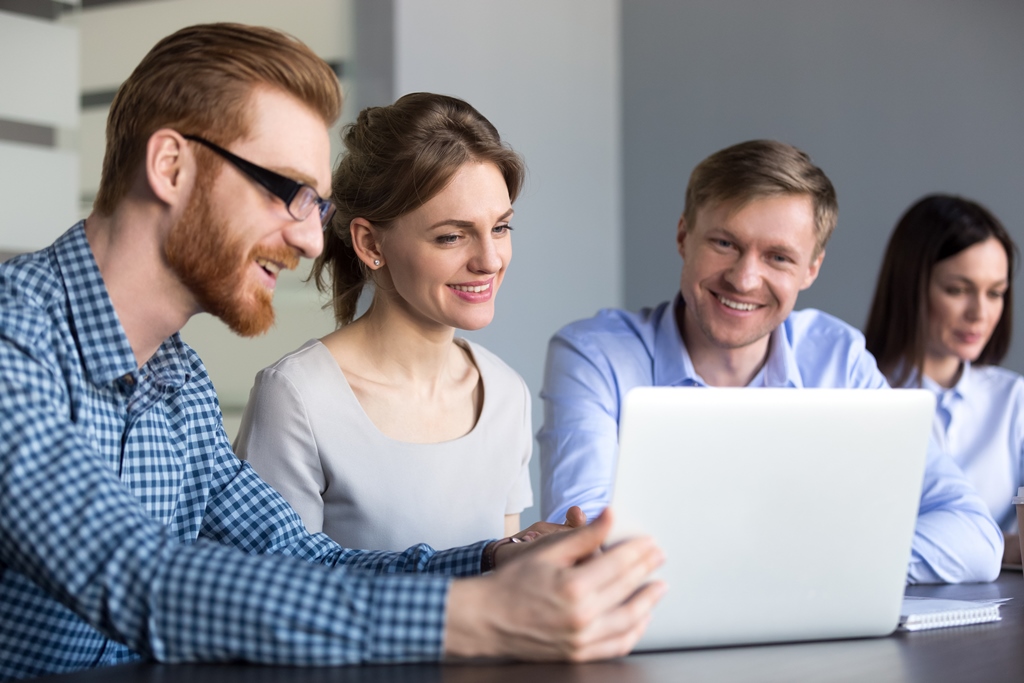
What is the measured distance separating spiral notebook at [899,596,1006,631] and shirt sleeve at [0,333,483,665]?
0.61 meters

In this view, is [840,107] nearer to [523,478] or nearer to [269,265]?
[523,478]

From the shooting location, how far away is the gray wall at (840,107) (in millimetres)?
3752

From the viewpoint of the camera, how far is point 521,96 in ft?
14.1

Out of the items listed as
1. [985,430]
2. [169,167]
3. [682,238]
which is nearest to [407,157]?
[169,167]

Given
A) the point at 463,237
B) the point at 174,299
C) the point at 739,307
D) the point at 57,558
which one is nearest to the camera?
the point at 57,558

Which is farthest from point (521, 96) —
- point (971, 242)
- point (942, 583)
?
point (942, 583)

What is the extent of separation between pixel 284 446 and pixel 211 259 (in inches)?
23.6

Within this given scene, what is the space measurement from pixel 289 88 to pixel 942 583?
1336 millimetres

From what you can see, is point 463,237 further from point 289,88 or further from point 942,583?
point 942,583

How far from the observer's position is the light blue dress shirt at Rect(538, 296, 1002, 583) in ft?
6.64

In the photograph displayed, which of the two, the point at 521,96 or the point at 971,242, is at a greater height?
the point at 521,96

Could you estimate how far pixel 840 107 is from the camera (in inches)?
161

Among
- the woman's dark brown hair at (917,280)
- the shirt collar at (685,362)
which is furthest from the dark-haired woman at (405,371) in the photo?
the woman's dark brown hair at (917,280)

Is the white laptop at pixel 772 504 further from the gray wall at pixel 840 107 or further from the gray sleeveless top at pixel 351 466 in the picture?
the gray wall at pixel 840 107
